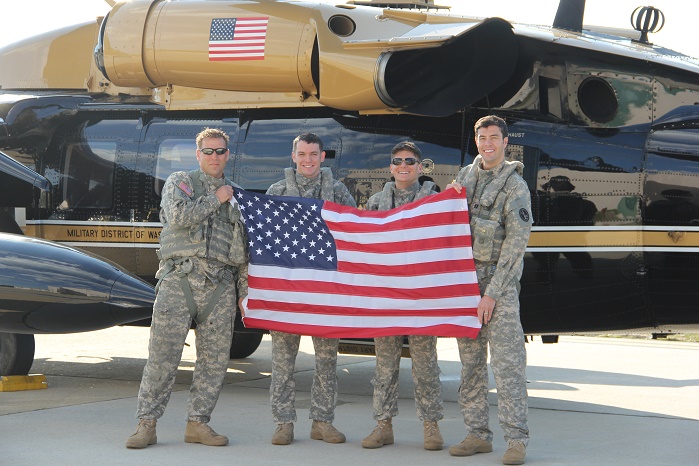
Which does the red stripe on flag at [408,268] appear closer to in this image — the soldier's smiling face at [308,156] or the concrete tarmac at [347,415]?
the soldier's smiling face at [308,156]

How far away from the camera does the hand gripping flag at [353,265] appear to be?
23.5 feet

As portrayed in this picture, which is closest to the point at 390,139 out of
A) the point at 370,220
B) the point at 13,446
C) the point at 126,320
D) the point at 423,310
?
the point at 370,220

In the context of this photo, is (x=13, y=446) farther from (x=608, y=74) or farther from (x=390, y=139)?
(x=608, y=74)

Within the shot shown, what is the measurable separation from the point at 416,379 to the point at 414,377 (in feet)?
0.22

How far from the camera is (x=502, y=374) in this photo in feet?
22.0

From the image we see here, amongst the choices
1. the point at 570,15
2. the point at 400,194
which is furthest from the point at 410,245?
the point at 570,15

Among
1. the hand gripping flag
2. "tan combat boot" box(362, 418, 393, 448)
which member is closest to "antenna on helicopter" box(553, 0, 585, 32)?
the hand gripping flag

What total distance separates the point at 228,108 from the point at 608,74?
144 inches

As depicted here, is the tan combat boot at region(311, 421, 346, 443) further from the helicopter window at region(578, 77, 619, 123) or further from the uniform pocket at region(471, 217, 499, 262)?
the helicopter window at region(578, 77, 619, 123)

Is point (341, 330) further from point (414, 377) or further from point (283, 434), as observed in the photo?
point (283, 434)

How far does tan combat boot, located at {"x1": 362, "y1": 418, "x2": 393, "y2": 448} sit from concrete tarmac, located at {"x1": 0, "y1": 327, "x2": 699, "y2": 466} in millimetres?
58

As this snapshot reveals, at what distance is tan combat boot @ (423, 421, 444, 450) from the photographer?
7.17 metres

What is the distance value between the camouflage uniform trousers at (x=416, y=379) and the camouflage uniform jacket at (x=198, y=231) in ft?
4.28

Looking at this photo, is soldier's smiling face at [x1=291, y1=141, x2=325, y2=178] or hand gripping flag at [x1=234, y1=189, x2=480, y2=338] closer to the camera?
hand gripping flag at [x1=234, y1=189, x2=480, y2=338]
